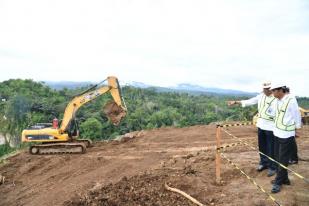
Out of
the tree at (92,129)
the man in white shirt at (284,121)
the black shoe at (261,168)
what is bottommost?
the tree at (92,129)

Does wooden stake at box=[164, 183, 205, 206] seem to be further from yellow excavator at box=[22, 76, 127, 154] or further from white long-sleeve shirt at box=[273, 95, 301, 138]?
yellow excavator at box=[22, 76, 127, 154]

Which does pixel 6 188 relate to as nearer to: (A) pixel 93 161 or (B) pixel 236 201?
(A) pixel 93 161

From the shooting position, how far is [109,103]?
52.7 ft

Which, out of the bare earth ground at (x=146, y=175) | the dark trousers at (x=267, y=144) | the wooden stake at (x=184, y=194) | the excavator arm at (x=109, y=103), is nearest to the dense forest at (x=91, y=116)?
the excavator arm at (x=109, y=103)

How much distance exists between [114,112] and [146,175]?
6383 mm

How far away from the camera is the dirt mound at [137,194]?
312 inches

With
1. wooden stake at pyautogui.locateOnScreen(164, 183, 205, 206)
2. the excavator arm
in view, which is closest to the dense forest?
the excavator arm

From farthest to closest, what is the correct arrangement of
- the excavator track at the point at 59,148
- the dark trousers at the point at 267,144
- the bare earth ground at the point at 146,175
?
1. the excavator track at the point at 59,148
2. the dark trousers at the point at 267,144
3. the bare earth ground at the point at 146,175

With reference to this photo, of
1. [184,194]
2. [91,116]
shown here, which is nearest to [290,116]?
[184,194]

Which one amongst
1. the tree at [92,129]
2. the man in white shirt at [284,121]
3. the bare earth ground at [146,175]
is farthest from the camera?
the tree at [92,129]

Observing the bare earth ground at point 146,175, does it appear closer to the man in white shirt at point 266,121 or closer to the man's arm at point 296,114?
the man in white shirt at point 266,121

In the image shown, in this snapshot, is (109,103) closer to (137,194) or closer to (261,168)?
(137,194)

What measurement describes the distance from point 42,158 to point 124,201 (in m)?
7.58

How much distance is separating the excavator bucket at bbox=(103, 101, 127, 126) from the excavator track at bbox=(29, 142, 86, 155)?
139 centimetres
